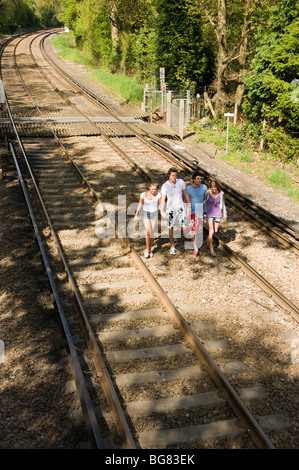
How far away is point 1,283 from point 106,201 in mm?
4129

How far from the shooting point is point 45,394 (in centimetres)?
506

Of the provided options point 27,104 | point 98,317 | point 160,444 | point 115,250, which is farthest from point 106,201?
point 27,104

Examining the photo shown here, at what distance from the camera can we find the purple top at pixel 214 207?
8.20 metres

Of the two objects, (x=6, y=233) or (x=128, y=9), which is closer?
(x=6, y=233)

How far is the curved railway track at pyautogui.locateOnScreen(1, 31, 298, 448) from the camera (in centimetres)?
466

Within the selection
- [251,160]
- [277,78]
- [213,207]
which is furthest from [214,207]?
[277,78]

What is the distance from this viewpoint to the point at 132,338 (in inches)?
239

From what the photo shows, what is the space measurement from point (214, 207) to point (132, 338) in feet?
10.8

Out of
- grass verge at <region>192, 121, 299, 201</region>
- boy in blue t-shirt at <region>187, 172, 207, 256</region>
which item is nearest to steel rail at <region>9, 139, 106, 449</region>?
boy in blue t-shirt at <region>187, 172, 207, 256</region>

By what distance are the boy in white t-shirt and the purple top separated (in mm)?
512

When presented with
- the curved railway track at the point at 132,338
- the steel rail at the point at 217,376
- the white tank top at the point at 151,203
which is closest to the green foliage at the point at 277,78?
the curved railway track at the point at 132,338

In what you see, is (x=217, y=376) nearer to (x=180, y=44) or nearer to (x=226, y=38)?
(x=226, y=38)

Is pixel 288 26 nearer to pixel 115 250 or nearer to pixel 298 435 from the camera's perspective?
pixel 115 250

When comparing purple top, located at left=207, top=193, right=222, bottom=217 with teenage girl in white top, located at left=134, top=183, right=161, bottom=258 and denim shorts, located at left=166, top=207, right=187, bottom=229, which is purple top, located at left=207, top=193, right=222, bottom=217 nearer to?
denim shorts, located at left=166, top=207, right=187, bottom=229
